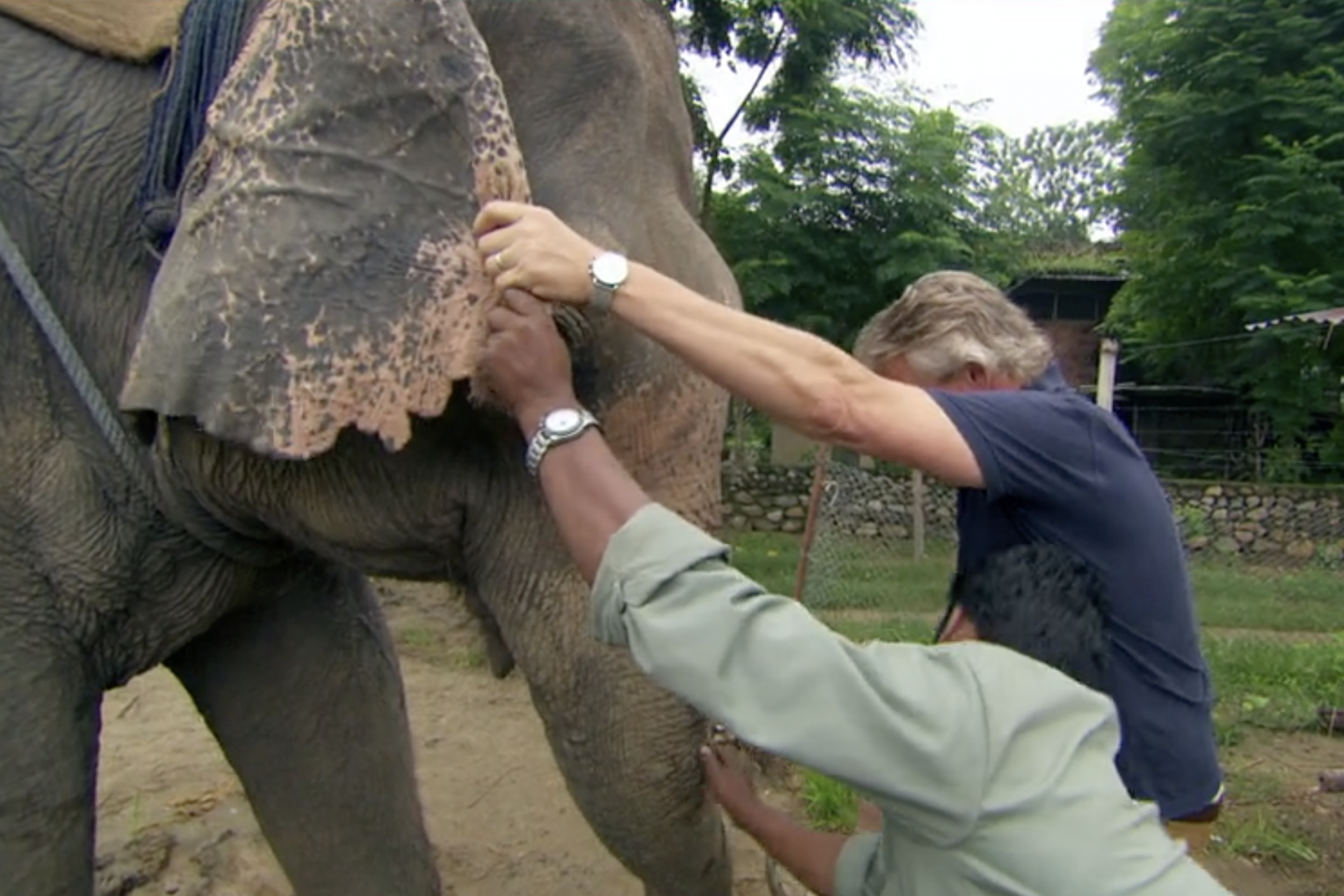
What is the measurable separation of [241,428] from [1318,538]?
42.0 feet

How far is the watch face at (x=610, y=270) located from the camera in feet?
4.62

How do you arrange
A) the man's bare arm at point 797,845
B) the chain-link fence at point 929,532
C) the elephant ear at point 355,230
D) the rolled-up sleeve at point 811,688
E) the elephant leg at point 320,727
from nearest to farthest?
the rolled-up sleeve at point 811,688
the elephant ear at point 355,230
the man's bare arm at point 797,845
the elephant leg at point 320,727
the chain-link fence at point 929,532

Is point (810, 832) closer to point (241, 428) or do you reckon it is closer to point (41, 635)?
point (241, 428)

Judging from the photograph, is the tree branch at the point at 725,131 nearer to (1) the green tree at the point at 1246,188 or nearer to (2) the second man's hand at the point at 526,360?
(1) the green tree at the point at 1246,188

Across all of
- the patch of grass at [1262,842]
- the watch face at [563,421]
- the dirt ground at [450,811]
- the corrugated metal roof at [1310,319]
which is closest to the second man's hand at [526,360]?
the watch face at [563,421]

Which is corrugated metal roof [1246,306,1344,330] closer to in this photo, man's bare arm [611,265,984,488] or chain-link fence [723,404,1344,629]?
chain-link fence [723,404,1344,629]

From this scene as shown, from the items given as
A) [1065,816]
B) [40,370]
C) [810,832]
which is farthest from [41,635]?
[1065,816]

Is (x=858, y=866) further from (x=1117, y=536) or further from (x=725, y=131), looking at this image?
(x=725, y=131)

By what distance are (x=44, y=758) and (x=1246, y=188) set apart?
1388cm

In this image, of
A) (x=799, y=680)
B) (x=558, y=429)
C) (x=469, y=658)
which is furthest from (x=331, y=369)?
(x=469, y=658)

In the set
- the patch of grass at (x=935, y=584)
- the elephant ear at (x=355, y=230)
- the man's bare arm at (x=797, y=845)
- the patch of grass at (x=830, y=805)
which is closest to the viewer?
the elephant ear at (x=355, y=230)

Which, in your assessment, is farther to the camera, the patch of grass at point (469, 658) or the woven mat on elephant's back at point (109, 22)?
the patch of grass at point (469, 658)

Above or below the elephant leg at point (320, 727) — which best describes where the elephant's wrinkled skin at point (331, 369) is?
above

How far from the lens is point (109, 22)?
1.94m
